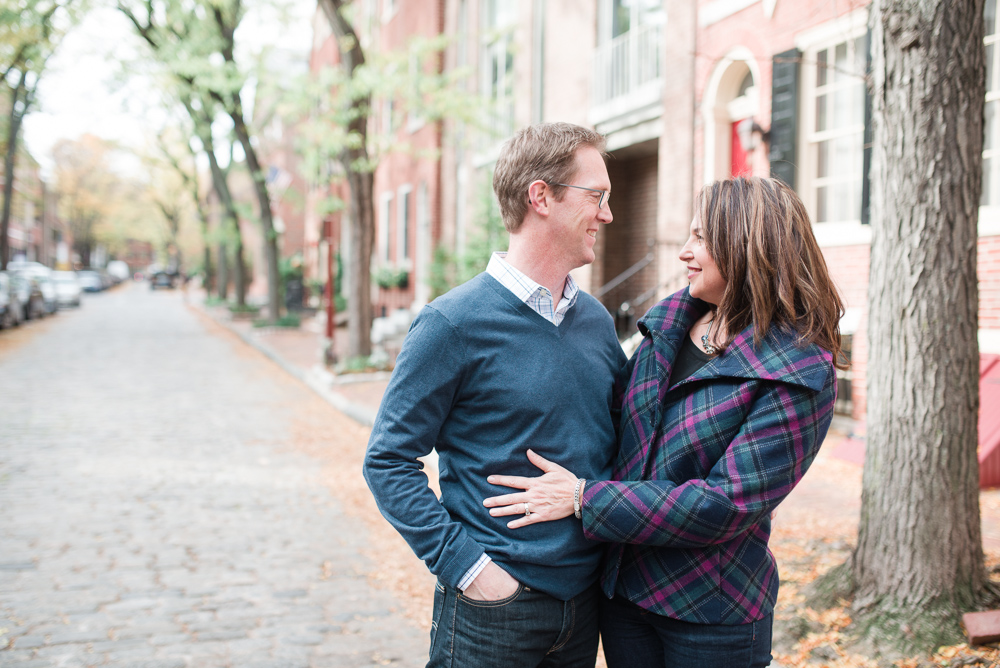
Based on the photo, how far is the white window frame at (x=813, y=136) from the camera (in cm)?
826

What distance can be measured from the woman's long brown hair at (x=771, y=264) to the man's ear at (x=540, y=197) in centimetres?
40

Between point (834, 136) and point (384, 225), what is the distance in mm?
17246

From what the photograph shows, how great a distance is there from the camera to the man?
1.85m

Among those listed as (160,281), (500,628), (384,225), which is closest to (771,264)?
(500,628)

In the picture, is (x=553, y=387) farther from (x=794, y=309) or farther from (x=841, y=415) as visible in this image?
(x=841, y=415)

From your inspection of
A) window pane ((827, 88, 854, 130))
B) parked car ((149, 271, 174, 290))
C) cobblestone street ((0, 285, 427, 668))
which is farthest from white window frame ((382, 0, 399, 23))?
parked car ((149, 271, 174, 290))

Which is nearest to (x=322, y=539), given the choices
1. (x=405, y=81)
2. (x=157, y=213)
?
(x=405, y=81)

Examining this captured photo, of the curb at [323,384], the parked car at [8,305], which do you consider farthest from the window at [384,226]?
the parked car at [8,305]

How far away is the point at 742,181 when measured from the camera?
75.0 inches

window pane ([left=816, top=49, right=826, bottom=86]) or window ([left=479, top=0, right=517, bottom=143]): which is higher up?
window ([left=479, top=0, right=517, bottom=143])

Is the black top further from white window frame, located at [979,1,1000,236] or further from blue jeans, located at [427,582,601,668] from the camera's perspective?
white window frame, located at [979,1,1000,236]

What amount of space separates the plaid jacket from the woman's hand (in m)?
0.06

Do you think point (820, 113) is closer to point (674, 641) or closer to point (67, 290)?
point (674, 641)

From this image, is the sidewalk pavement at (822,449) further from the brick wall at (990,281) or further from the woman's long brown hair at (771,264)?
the woman's long brown hair at (771,264)
